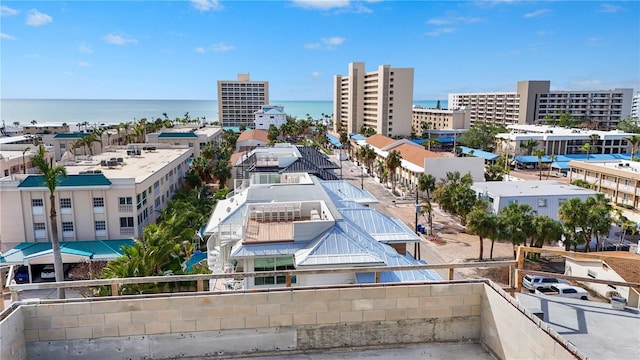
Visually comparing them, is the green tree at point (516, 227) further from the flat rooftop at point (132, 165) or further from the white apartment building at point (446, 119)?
the white apartment building at point (446, 119)

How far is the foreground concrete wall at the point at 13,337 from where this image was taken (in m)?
6.26

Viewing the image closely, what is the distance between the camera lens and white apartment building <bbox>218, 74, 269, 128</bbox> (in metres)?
153

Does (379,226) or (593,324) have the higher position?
(593,324)

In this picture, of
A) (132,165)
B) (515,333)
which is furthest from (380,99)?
(515,333)

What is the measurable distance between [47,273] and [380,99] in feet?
302

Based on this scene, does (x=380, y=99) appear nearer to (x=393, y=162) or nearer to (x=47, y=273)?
(x=393, y=162)

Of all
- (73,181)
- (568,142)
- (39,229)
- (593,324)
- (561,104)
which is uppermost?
(561,104)

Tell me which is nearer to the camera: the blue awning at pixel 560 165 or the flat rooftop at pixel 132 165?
the flat rooftop at pixel 132 165

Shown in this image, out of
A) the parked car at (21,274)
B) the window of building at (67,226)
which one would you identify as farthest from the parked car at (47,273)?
the window of building at (67,226)

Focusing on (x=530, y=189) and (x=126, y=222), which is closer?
(x=126, y=222)

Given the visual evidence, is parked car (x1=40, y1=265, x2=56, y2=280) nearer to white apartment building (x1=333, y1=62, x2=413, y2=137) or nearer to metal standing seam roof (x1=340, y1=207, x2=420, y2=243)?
metal standing seam roof (x1=340, y1=207, x2=420, y2=243)

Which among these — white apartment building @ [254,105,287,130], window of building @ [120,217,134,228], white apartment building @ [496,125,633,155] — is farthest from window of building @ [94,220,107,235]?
white apartment building @ [254,105,287,130]

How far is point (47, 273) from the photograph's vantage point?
30.5 m

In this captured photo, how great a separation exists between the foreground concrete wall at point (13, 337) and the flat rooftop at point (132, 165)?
3039 centimetres
